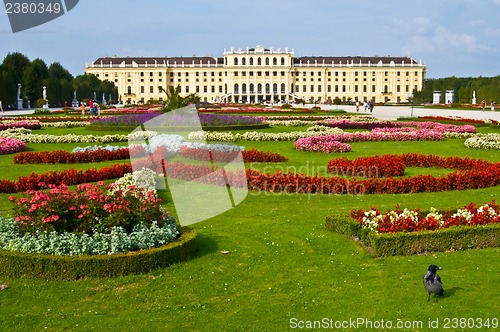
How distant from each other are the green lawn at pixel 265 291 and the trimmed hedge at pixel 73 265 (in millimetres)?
74

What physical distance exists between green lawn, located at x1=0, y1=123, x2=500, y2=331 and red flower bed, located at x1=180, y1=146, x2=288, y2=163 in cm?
480

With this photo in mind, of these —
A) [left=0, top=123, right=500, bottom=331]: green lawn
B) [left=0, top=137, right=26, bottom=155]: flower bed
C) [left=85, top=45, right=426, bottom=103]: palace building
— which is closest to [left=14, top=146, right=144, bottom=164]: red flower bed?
[left=0, top=137, right=26, bottom=155]: flower bed

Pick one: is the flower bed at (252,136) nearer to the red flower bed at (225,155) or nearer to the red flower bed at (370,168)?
the red flower bed at (225,155)

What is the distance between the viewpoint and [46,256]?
17.6ft

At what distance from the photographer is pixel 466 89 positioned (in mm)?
63719

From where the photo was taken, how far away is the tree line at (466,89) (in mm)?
52406

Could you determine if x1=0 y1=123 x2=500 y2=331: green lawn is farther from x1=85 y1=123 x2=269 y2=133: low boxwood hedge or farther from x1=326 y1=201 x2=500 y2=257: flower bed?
x1=85 y1=123 x2=269 y2=133: low boxwood hedge

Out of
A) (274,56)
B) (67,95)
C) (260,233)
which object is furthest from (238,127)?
(274,56)

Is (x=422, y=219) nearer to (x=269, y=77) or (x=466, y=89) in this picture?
(x=466, y=89)

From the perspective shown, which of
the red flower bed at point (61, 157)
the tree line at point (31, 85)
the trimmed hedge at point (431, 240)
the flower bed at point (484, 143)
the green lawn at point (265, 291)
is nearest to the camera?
the green lawn at point (265, 291)

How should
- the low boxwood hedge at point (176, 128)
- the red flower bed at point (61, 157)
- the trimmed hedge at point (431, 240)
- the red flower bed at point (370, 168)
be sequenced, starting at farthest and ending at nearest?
the low boxwood hedge at point (176, 128), the red flower bed at point (61, 157), the red flower bed at point (370, 168), the trimmed hedge at point (431, 240)

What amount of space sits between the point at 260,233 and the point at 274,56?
86754 millimetres

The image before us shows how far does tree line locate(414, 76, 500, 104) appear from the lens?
52.4 meters

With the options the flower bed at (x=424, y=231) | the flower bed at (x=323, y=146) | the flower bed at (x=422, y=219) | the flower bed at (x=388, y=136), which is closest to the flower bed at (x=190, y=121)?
the flower bed at (x=388, y=136)
